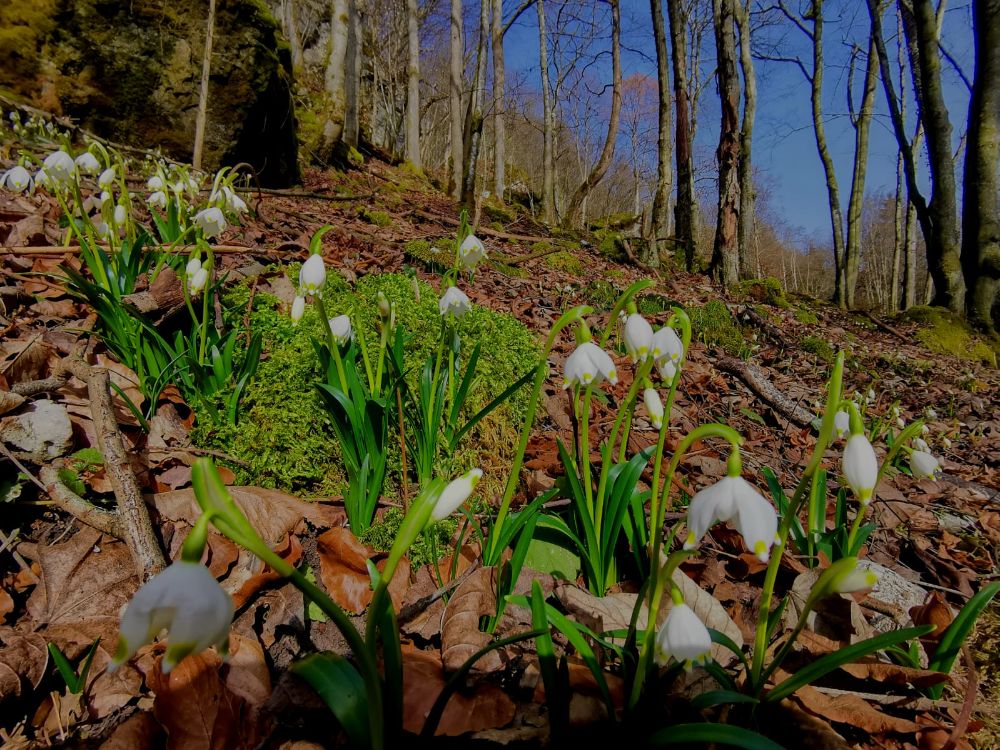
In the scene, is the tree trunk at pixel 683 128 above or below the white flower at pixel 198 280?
above

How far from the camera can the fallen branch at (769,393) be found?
3693 millimetres

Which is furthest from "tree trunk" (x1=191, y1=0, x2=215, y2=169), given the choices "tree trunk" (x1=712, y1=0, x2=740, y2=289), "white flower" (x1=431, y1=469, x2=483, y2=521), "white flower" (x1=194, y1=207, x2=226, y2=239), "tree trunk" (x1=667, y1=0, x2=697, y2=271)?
"tree trunk" (x1=667, y1=0, x2=697, y2=271)

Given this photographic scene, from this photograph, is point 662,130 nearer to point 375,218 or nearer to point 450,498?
point 375,218

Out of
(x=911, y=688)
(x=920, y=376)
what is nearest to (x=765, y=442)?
(x=911, y=688)

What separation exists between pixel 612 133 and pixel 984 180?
7064mm

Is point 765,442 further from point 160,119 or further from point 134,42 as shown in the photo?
point 134,42

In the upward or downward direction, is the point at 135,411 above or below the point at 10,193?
below

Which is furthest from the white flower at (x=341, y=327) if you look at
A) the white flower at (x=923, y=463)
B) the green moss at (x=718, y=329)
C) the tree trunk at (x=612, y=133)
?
the tree trunk at (x=612, y=133)

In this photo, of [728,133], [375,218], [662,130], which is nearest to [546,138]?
[662,130]

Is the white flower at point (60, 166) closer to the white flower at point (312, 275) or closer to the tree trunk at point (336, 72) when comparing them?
the white flower at point (312, 275)

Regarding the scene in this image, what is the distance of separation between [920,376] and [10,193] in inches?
351

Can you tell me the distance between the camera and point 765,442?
129 inches

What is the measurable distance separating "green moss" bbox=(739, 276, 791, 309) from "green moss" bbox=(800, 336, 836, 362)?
2276 mm

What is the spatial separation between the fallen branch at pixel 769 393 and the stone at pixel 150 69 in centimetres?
672
